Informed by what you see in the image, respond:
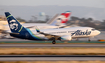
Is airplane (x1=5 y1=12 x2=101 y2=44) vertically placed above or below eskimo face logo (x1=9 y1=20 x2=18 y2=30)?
below

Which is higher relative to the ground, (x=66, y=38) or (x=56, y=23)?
(x=56, y=23)

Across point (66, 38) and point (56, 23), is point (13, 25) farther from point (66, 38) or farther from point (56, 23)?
point (56, 23)

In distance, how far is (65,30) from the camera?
4659 cm

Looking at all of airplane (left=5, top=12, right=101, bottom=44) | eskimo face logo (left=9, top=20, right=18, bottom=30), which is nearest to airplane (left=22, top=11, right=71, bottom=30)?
airplane (left=5, top=12, right=101, bottom=44)

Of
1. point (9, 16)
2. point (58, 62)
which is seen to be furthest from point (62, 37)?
point (58, 62)

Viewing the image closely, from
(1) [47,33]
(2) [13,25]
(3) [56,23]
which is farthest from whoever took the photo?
(3) [56,23]

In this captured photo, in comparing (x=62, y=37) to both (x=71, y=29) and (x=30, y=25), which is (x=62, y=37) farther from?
(x=30, y=25)

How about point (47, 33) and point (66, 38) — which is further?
point (47, 33)

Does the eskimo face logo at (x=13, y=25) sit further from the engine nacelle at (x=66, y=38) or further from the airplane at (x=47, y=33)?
the engine nacelle at (x=66, y=38)

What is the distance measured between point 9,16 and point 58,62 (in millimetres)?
27595

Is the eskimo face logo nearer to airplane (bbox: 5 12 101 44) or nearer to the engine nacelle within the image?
airplane (bbox: 5 12 101 44)

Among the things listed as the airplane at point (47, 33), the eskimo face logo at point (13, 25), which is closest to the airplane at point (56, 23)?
the airplane at point (47, 33)

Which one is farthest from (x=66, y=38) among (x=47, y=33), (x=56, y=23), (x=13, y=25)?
(x=56, y=23)

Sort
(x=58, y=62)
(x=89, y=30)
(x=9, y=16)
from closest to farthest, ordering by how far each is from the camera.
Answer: (x=58, y=62)
(x=9, y=16)
(x=89, y=30)
